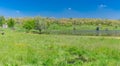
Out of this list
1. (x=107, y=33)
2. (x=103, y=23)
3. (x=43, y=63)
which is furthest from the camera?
(x=103, y=23)

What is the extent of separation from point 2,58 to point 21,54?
2190mm

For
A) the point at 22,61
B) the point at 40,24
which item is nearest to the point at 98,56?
the point at 22,61

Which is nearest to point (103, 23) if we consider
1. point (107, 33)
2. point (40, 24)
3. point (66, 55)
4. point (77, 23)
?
point (77, 23)

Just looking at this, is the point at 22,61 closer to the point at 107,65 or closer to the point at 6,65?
the point at 6,65

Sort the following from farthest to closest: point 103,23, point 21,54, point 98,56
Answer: point 103,23, point 98,56, point 21,54

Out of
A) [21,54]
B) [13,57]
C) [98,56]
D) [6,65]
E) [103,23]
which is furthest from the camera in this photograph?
[103,23]

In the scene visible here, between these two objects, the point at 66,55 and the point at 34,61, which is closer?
the point at 34,61

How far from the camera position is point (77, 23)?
340 ft

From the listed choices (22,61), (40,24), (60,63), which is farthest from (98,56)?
(40,24)

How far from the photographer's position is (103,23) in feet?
334

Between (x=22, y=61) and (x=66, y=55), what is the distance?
413 centimetres

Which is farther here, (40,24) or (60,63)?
(40,24)

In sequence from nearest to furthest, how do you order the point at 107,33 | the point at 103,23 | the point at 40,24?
1. the point at 107,33
2. the point at 40,24
3. the point at 103,23

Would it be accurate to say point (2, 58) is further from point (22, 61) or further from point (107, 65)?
point (107, 65)
